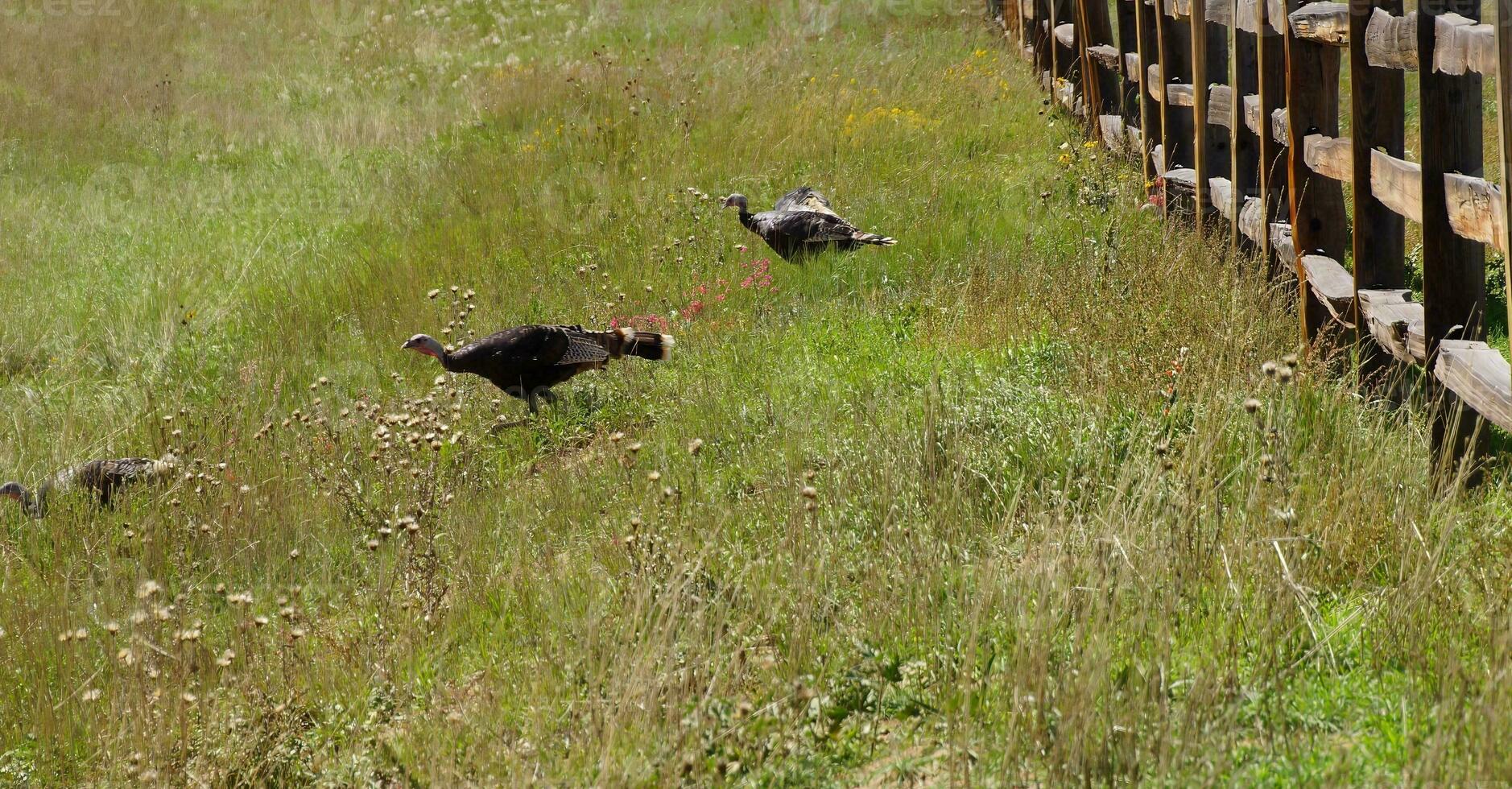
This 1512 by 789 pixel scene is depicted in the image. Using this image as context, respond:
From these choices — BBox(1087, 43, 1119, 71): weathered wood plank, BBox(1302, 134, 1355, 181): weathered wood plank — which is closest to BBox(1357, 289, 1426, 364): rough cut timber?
BBox(1302, 134, 1355, 181): weathered wood plank

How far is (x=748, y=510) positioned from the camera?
4.71 meters

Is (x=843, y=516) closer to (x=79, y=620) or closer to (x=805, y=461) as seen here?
(x=805, y=461)

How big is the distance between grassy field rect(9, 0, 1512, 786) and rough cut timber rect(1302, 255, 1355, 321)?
0.22 meters

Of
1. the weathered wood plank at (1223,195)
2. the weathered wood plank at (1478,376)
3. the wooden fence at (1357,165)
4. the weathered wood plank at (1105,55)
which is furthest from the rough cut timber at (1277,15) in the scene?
the weathered wood plank at (1105,55)

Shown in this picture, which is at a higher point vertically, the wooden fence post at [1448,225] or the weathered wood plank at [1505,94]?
the weathered wood plank at [1505,94]

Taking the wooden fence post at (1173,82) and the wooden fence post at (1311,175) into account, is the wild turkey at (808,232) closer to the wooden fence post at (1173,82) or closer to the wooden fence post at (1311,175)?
the wooden fence post at (1173,82)

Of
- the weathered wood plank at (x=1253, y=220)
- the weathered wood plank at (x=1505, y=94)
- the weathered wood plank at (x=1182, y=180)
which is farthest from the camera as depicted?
the weathered wood plank at (x=1182, y=180)

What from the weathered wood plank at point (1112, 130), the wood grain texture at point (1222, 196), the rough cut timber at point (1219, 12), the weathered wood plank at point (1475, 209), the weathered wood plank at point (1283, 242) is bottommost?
the weathered wood plank at point (1112, 130)

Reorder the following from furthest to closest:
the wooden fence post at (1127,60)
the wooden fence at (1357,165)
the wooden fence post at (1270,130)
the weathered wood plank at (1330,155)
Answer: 1. the wooden fence post at (1127,60)
2. the wooden fence post at (1270,130)
3. the weathered wood plank at (1330,155)
4. the wooden fence at (1357,165)

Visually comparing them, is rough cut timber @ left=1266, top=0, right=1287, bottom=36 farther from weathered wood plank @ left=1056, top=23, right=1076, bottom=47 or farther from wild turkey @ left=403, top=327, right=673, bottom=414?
weathered wood plank @ left=1056, top=23, right=1076, bottom=47

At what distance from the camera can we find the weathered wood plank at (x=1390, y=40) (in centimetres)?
420

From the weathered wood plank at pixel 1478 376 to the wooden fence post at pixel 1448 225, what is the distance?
0.08 metres

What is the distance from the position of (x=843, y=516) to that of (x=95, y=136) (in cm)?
1550

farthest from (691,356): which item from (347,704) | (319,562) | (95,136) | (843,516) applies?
(95,136)
